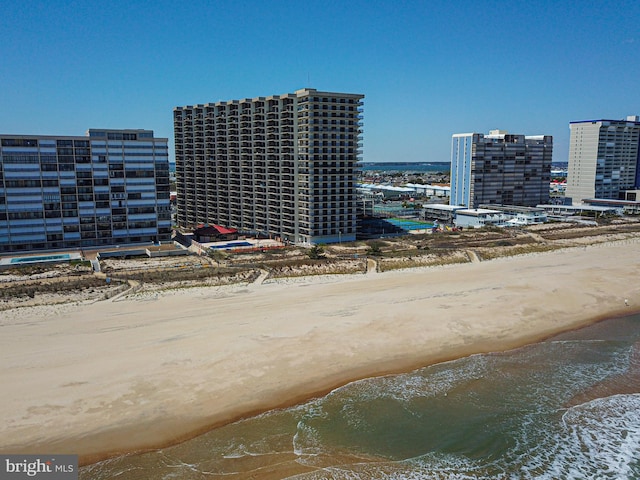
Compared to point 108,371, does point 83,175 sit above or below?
above

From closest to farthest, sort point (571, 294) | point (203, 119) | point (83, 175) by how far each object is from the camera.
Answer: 1. point (571, 294)
2. point (83, 175)
3. point (203, 119)

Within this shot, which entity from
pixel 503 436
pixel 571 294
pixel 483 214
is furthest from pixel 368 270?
pixel 483 214

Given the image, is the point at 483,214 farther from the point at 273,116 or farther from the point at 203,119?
the point at 203,119

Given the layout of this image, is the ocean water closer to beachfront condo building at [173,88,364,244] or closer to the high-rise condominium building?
beachfront condo building at [173,88,364,244]

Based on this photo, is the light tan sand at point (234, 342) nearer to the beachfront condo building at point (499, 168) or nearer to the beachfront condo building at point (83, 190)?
the beachfront condo building at point (83, 190)

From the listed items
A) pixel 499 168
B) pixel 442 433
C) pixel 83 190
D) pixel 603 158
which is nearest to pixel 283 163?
pixel 83 190

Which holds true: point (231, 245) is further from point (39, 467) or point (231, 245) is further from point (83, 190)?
point (39, 467)

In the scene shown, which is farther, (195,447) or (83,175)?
(83,175)
